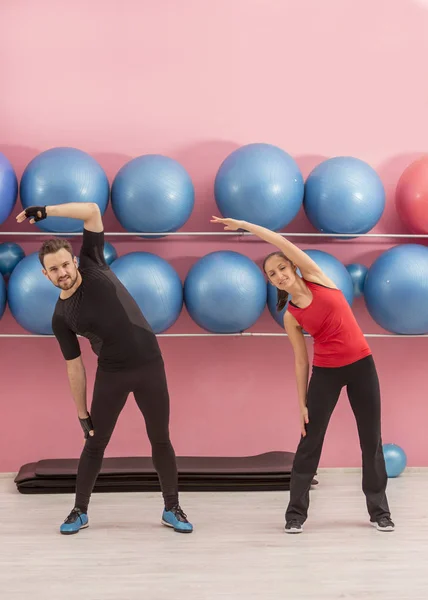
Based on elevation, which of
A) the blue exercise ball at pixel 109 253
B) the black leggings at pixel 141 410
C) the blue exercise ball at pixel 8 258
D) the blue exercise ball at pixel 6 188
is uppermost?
the blue exercise ball at pixel 6 188

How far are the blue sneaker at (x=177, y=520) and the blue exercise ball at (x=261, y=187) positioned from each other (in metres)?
1.38

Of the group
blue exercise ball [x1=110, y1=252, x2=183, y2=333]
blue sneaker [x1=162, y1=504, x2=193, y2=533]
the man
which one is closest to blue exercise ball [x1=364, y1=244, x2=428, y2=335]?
blue exercise ball [x1=110, y1=252, x2=183, y2=333]

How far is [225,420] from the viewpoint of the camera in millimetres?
3982

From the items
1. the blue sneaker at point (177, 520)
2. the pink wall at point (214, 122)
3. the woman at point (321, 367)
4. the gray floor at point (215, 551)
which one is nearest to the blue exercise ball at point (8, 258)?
the pink wall at point (214, 122)

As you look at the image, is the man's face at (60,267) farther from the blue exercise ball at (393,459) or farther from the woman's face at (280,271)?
the blue exercise ball at (393,459)

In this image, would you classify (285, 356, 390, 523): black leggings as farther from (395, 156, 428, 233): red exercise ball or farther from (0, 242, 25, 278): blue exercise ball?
(0, 242, 25, 278): blue exercise ball

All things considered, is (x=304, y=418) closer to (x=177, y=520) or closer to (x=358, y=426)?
(x=358, y=426)

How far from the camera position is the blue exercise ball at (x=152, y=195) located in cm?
342

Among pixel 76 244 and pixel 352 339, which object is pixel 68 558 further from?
pixel 76 244

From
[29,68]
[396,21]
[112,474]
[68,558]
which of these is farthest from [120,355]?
[396,21]

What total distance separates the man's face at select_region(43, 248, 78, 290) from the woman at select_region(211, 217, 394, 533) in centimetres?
60

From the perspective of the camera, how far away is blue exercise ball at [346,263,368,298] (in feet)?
12.3

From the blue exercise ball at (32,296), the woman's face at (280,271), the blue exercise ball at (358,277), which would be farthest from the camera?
the blue exercise ball at (358,277)

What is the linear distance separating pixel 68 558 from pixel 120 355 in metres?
0.77
